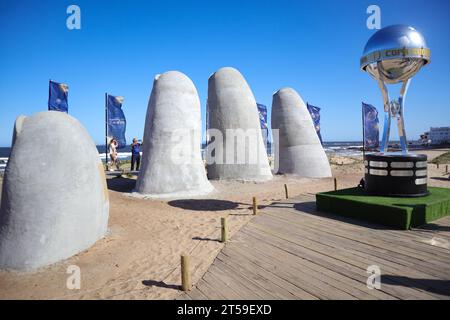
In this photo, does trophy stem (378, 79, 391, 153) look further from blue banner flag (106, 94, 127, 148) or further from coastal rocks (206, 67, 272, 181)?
blue banner flag (106, 94, 127, 148)

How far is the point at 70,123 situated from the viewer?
648 cm

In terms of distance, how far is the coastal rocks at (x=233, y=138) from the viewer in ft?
49.6

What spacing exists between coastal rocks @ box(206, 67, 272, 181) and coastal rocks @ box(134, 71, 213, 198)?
A: 2.48 m

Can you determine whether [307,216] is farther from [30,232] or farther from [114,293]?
[30,232]

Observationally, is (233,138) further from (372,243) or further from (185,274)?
(185,274)

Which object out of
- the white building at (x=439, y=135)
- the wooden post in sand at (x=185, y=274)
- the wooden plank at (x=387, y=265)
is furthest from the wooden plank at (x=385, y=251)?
the white building at (x=439, y=135)

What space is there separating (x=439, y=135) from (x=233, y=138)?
83.6 metres

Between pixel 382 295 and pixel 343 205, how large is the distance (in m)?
3.94

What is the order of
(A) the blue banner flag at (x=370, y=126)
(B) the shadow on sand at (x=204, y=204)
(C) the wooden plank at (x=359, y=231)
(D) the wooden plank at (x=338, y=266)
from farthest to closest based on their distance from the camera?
(A) the blue banner flag at (x=370, y=126)
(B) the shadow on sand at (x=204, y=204)
(C) the wooden plank at (x=359, y=231)
(D) the wooden plank at (x=338, y=266)

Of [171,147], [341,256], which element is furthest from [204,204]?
[341,256]

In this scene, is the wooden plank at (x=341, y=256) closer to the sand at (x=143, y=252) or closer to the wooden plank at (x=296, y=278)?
the wooden plank at (x=296, y=278)

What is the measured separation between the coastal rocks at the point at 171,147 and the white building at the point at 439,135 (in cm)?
8242

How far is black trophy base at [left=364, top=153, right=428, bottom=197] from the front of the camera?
7.27 m
